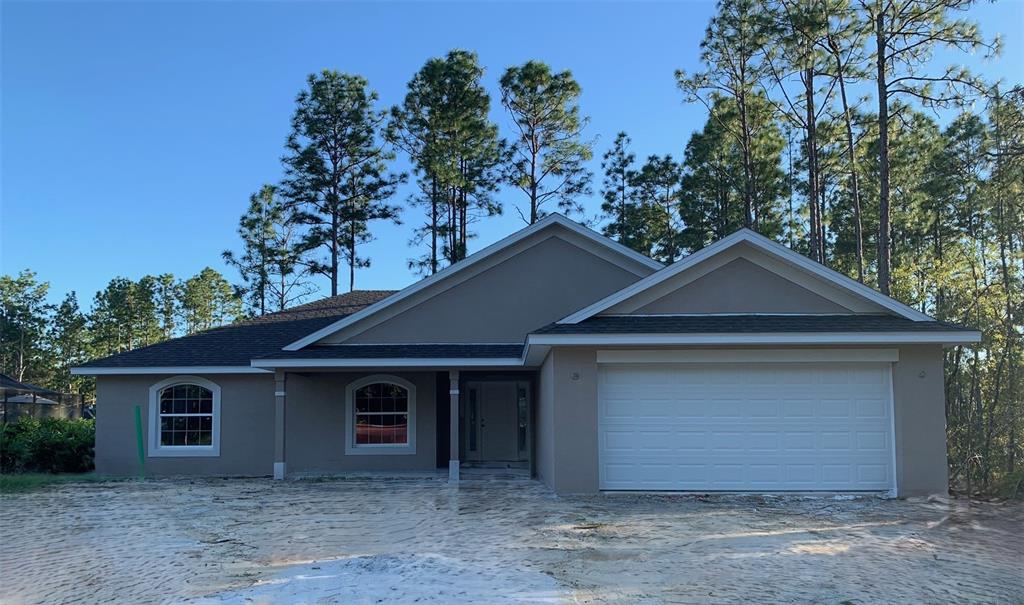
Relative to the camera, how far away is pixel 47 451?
17.2 m

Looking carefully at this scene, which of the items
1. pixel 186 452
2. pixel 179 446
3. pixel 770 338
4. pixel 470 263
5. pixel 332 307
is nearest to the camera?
pixel 770 338

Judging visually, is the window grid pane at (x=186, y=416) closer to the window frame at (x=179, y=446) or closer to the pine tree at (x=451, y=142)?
the window frame at (x=179, y=446)

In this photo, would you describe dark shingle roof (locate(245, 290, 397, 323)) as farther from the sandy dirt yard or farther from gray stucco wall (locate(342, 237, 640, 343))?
the sandy dirt yard

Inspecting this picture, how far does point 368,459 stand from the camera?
16109 millimetres

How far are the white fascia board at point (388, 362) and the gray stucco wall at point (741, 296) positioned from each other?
318 cm

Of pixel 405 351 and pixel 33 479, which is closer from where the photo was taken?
pixel 405 351

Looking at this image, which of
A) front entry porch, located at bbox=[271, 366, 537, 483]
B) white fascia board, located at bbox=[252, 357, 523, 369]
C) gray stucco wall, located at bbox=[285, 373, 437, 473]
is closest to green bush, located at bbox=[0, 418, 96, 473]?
front entry porch, located at bbox=[271, 366, 537, 483]

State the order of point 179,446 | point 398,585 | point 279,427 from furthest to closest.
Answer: point 179,446 → point 279,427 → point 398,585

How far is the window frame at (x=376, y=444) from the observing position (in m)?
16.1

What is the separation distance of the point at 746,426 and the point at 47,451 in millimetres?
15367

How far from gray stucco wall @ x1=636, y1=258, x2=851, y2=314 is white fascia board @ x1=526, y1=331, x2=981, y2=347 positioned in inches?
40.3

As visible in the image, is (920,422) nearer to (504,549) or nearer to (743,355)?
(743,355)

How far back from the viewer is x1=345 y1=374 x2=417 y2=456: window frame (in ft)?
53.0

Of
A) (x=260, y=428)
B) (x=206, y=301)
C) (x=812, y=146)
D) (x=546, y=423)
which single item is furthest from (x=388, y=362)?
(x=206, y=301)
